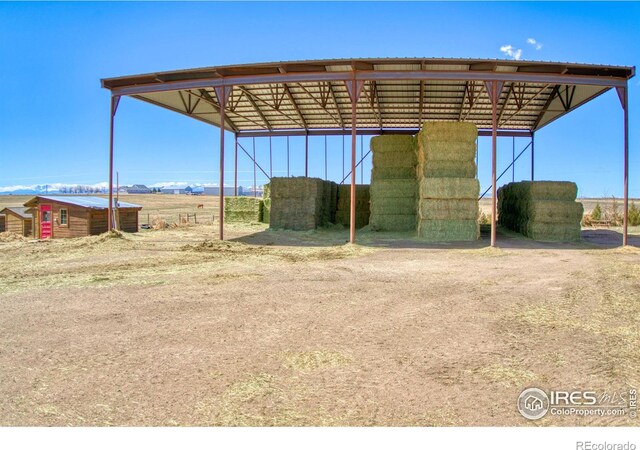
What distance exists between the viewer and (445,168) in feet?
53.8

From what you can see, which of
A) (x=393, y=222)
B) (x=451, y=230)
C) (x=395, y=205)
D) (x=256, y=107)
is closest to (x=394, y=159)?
(x=395, y=205)

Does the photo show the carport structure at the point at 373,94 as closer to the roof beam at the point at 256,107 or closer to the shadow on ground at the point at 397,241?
the roof beam at the point at 256,107

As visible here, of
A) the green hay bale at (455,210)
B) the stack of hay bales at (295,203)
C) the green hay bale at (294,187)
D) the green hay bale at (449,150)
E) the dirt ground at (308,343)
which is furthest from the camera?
the green hay bale at (294,187)

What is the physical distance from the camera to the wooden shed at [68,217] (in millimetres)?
23484

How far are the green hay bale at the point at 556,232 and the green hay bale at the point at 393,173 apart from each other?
528 centimetres

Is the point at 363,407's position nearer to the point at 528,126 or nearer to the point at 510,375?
the point at 510,375

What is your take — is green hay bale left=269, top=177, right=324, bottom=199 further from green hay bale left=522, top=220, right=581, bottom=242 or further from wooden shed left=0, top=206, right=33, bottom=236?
wooden shed left=0, top=206, right=33, bottom=236

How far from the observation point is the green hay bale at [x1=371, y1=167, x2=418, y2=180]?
1948 cm

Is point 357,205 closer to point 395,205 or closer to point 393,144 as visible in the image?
point 395,205

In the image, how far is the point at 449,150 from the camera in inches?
640

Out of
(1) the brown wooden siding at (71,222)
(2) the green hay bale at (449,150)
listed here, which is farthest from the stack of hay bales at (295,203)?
(1) the brown wooden siding at (71,222)

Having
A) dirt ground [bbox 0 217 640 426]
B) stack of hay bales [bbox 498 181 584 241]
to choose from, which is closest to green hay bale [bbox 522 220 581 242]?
stack of hay bales [bbox 498 181 584 241]

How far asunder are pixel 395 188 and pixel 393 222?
1.42m

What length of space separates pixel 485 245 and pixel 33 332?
1292 centimetres
